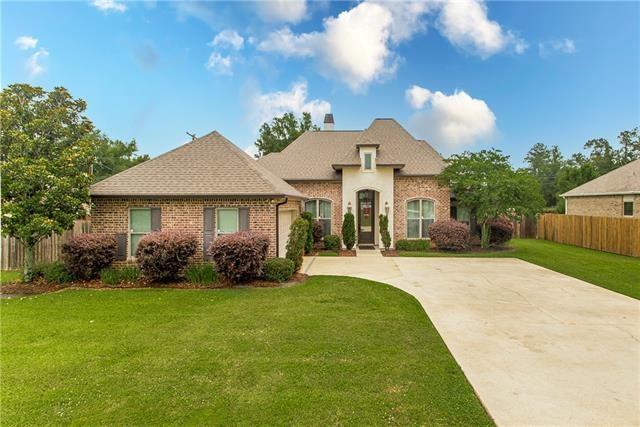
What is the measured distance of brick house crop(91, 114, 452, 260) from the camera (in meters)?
10.6

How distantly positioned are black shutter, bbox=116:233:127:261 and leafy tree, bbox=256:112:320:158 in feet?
91.6

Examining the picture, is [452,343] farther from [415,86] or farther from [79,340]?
[415,86]

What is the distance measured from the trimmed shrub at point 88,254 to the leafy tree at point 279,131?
28770mm

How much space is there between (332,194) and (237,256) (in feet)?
30.9

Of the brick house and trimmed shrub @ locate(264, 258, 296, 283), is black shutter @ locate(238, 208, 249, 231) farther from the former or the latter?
trimmed shrub @ locate(264, 258, 296, 283)

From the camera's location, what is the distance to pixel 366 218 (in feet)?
60.2

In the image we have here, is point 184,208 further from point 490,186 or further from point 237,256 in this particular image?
point 490,186

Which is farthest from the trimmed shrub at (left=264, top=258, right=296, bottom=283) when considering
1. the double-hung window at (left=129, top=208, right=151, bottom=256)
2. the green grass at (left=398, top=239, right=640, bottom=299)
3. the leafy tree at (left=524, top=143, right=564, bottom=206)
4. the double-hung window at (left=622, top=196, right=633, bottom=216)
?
the leafy tree at (left=524, top=143, right=564, bottom=206)

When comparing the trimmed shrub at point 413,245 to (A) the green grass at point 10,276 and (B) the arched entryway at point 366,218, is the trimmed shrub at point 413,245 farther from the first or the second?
(A) the green grass at point 10,276

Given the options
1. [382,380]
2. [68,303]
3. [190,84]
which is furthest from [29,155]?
[382,380]

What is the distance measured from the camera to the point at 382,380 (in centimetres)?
412

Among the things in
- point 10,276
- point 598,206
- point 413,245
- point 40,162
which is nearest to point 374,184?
point 413,245

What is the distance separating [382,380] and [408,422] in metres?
0.83

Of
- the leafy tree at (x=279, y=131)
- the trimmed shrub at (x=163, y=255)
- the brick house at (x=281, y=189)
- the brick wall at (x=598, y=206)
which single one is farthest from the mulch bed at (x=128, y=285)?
the leafy tree at (x=279, y=131)
